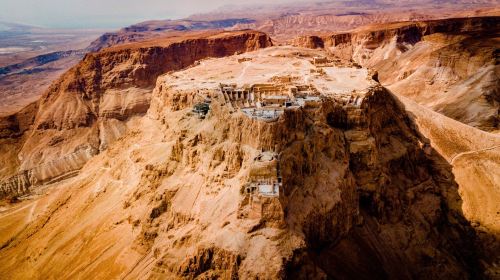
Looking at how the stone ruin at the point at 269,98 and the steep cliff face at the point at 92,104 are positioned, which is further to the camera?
the steep cliff face at the point at 92,104

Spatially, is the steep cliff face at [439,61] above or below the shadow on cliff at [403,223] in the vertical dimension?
above

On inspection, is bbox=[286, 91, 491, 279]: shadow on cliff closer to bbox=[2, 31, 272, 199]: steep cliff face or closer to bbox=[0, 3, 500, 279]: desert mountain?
bbox=[0, 3, 500, 279]: desert mountain

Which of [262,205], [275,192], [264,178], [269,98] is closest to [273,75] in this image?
[269,98]

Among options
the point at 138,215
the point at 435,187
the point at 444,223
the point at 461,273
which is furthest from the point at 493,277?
the point at 138,215

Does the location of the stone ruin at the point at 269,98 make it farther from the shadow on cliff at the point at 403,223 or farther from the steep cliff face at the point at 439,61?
the steep cliff face at the point at 439,61

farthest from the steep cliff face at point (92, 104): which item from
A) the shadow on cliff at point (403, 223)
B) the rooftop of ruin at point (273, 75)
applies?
the shadow on cliff at point (403, 223)

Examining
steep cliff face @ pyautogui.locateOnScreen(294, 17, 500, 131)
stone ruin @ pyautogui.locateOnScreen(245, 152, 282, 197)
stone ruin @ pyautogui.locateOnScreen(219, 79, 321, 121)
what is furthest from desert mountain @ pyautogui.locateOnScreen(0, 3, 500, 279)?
steep cliff face @ pyautogui.locateOnScreen(294, 17, 500, 131)
